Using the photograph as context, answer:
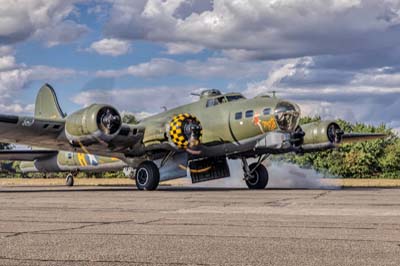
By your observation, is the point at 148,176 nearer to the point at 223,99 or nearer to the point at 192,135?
the point at 192,135

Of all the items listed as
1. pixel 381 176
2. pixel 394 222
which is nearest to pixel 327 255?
pixel 394 222

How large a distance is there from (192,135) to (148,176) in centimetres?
256

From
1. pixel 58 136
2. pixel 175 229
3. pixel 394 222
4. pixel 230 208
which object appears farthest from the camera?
pixel 58 136

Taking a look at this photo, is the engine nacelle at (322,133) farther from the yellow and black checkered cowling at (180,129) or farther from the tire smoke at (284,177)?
the yellow and black checkered cowling at (180,129)

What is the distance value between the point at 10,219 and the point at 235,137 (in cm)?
1341

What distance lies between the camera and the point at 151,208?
13289 mm

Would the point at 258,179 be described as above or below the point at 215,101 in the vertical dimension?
below

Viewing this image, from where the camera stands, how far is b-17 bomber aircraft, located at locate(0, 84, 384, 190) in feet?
72.2

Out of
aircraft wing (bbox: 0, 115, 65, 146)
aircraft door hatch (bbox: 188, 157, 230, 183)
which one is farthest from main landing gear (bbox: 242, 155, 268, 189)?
aircraft wing (bbox: 0, 115, 65, 146)

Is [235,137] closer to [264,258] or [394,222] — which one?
[394,222]

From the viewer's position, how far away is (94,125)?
2178cm

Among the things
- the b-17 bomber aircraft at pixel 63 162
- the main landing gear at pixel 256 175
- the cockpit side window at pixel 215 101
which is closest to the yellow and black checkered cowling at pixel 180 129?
the cockpit side window at pixel 215 101

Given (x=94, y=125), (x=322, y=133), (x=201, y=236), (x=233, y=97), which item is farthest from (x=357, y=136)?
(x=201, y=236)

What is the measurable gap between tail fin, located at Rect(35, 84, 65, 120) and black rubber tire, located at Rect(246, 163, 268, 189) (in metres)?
10.5
